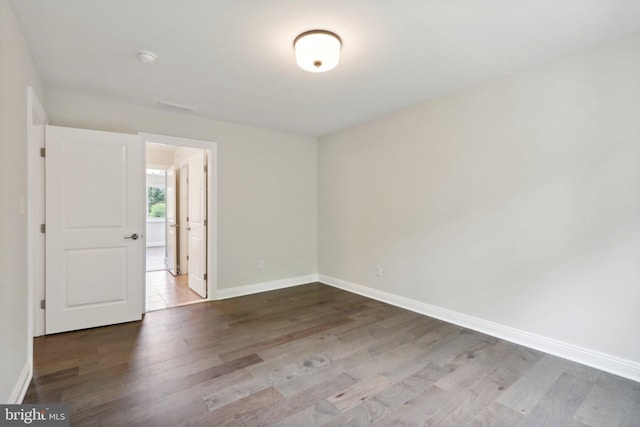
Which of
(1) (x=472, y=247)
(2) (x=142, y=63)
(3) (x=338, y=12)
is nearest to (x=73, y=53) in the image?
(2) (x=142, y=63)

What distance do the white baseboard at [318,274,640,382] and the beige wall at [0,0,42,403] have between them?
3.53 m

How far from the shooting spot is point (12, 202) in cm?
185

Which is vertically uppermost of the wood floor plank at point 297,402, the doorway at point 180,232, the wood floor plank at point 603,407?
the doorway at point 180,232

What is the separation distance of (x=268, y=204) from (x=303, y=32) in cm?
285

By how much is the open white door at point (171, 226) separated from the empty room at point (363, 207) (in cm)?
169

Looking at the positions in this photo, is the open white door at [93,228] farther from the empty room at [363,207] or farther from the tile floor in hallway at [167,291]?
the tile floor in hallway at [167,291]

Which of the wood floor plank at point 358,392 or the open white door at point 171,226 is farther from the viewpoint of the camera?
the open white door at point 171,226

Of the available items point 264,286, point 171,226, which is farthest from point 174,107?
point 171,226

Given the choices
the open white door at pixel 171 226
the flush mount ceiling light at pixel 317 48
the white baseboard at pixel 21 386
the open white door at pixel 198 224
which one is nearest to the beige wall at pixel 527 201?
the flush mount ceiling light at pixel 317 48

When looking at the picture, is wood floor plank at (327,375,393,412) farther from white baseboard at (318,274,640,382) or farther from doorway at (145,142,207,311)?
doorway at (145,142,207,311)

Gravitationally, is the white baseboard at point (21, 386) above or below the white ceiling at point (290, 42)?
below

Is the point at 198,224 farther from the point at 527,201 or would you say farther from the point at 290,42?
the point at 527,201

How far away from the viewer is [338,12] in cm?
193

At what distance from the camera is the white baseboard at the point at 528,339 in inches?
88.3
